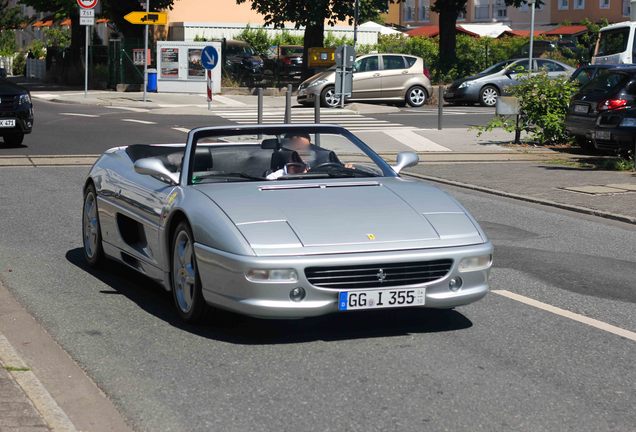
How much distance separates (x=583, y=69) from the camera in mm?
24203

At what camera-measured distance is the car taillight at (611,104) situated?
20609 mm

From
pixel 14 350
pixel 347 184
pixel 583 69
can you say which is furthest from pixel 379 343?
pixel 583 69

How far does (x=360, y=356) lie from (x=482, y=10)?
81.9m

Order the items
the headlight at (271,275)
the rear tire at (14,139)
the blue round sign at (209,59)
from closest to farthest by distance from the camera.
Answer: the headlight at (271,275), the rear tire at (14,139), the blue round sign at (209,59)

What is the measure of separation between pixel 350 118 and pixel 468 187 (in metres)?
15.2

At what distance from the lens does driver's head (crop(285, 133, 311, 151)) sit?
8234 mm

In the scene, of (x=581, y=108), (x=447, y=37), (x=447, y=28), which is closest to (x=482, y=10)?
(x=447, y=28)

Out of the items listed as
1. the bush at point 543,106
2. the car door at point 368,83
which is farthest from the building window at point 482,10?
the bush at point 543,106

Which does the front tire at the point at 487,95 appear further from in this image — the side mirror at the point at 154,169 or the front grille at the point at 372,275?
the front grille at the point at 372,275

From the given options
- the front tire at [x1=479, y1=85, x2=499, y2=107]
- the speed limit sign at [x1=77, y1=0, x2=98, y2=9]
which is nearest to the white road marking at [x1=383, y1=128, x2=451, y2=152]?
the front tire at [x1=479, y1=85, x2=499, y2=107]

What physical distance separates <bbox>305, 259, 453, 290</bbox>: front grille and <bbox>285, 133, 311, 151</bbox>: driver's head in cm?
164

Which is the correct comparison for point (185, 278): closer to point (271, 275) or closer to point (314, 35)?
point (271, 275)

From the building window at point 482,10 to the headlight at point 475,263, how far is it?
8053 centimetres

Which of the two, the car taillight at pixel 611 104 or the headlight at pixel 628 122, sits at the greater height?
the car taillight at pixel 611 104
